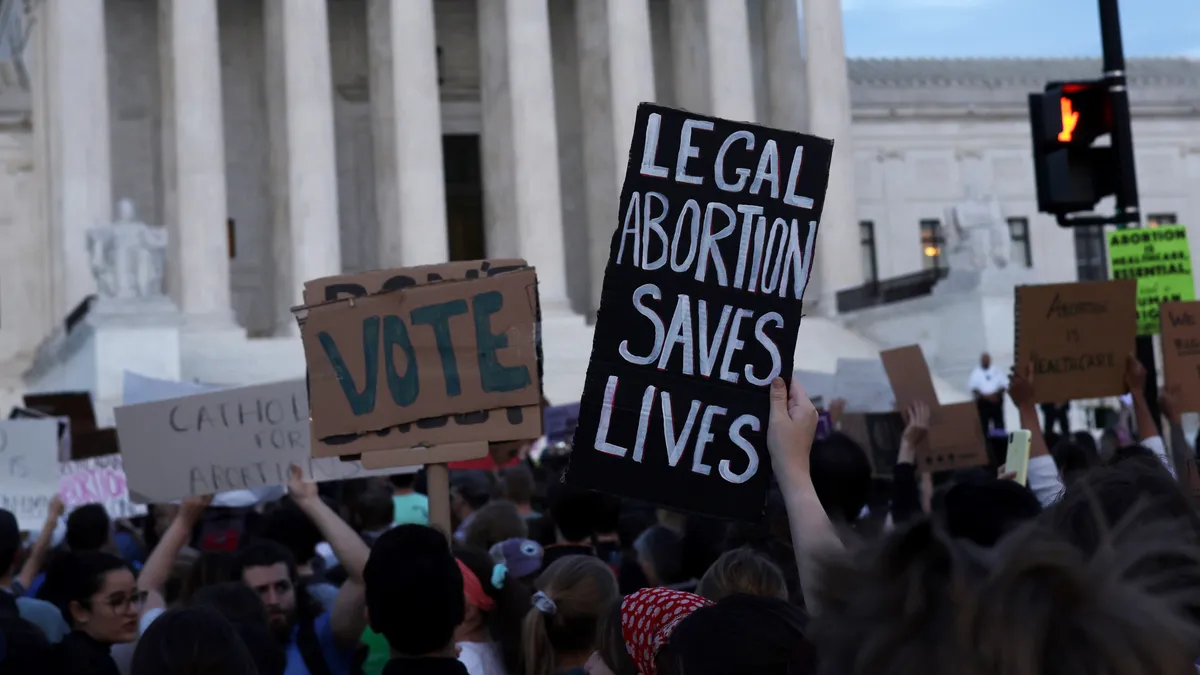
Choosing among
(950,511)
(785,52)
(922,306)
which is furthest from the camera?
(785,52)

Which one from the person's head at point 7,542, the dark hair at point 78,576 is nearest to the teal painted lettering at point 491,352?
the dark hair at point 78,576

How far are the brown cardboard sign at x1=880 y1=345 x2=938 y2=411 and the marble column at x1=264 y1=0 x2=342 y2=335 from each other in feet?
90.9

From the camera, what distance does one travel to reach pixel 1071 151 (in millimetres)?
10578

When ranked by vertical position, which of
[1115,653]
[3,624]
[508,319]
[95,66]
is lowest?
[3,624]

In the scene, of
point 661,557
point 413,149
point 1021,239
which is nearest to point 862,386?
point 661,557

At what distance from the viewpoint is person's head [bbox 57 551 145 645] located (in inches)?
236

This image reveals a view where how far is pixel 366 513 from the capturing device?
9727 millimetres

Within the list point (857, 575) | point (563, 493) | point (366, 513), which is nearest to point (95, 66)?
point (366, 513)

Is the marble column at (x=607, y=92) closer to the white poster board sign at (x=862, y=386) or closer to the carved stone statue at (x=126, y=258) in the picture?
→ the carved stone statue at (x=126, y=258)

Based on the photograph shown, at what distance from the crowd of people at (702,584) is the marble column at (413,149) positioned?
91.4ft

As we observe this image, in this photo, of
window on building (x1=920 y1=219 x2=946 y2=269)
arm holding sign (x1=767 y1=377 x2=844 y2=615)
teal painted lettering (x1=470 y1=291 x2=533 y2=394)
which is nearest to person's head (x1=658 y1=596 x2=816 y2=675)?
arm holding sign (x1=767 y1=377 x2=844 y2=615)

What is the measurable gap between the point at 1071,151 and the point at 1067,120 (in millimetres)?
214

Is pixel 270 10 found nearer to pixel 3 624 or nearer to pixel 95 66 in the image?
pixel 95 66

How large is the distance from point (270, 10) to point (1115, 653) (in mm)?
39359
